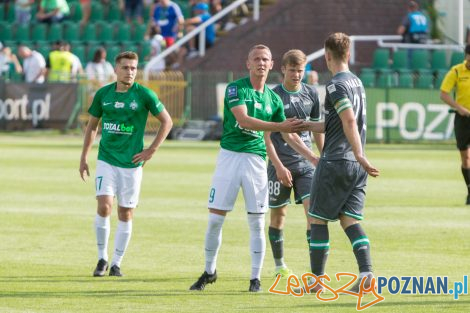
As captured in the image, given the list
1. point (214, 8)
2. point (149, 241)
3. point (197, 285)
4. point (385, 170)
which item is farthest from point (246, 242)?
point (214, 8)

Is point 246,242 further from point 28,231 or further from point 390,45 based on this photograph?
point 390,45

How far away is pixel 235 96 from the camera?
10805 millimetres

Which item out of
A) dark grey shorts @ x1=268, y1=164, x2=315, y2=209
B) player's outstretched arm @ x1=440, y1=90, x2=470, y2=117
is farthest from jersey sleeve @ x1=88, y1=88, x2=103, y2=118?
player's outstretched arm @ x1=440, y1=90, x2=470, y2=117

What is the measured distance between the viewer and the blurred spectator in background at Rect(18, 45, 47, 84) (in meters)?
36.7

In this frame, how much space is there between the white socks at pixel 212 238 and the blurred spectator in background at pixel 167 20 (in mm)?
26799

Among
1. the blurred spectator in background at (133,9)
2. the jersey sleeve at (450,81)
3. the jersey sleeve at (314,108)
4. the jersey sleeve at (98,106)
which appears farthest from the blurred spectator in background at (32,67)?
the jersey sleeve at (314,108)

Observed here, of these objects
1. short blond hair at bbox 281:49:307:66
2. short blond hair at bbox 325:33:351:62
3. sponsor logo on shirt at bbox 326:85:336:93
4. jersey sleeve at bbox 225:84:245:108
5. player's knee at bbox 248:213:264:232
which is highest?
short blond hair at bbox 325:33:351:62

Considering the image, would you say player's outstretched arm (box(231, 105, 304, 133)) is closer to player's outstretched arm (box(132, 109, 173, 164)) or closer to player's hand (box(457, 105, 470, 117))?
player's outstretched arm (box(132, 109, 173, 164))

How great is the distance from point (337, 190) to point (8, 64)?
28.8 metres

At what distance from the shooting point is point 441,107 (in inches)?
1318

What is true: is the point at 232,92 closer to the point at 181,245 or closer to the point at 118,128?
the point at 118,128

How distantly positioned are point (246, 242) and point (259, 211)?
11.4 ft

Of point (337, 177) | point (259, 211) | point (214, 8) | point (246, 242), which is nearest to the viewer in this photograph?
point (337, 177)

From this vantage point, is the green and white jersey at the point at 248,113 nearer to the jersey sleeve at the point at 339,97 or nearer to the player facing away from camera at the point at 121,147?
the jersey sleeve at the point at 339,97
